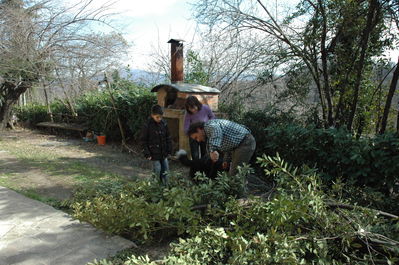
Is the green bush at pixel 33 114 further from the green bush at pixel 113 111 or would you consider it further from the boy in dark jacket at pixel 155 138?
the boy in dark jacket at pixel 155 138

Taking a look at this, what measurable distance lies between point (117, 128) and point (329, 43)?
687cm

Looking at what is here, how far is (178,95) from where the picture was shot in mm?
6672

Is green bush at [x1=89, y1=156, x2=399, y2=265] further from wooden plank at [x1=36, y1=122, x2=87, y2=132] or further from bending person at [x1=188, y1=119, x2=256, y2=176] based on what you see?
wooden plank at [x1=36, y1=122, x2=87, y2=132]

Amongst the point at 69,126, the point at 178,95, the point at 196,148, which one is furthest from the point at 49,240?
the point at 69,126

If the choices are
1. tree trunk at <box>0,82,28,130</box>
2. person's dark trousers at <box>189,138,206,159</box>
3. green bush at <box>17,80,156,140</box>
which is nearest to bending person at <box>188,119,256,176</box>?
person's dark trousers at <box>189,138,206,159</box>

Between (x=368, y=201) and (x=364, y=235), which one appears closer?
(x=364, y=235)

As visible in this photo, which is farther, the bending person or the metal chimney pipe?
the metal chimney pipe

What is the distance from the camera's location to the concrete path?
2.72 m

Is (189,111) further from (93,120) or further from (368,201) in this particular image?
(93,120)

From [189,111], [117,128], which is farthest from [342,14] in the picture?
[117,128]

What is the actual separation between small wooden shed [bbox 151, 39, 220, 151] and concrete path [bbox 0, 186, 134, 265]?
3.38 meters

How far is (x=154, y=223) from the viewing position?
2.88 metres

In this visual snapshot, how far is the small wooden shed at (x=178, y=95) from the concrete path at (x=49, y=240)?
338cm

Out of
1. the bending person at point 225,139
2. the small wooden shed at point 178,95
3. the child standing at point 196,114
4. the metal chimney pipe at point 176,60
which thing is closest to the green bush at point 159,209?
the bending person at point 225,139
